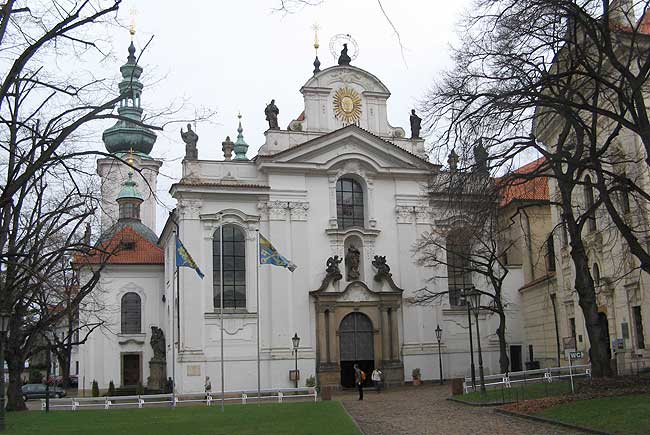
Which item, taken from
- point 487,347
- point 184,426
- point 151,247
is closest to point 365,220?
point 487,347

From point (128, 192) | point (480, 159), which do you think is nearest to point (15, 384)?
point (480, 159)

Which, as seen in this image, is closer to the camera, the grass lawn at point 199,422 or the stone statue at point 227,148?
the grass lawn at point 199,422

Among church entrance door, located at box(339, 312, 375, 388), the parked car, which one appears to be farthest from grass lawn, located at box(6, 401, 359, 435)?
the parked car

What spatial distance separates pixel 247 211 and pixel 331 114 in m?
7.55

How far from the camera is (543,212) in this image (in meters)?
44.8

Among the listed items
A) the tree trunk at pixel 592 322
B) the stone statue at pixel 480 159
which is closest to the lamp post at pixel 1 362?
the stone statue at pixel 480 159

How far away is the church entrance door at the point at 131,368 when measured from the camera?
4869 centimetres

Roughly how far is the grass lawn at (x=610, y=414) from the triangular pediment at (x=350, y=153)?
23164 mm

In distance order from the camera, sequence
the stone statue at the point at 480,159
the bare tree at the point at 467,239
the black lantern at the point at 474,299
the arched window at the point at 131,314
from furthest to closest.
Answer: the arched window at the point at 131,314
the black lantern at the point at 474,299
the bare tree at the point at 467,239
the stone statue at the point at 480,159

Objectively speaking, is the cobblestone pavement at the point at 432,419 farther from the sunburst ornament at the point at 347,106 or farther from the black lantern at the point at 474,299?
the sunburst ornament at the point at 347,106

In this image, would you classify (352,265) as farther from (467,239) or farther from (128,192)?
(128,192)

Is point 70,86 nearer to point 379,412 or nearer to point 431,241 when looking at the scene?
point 379,412

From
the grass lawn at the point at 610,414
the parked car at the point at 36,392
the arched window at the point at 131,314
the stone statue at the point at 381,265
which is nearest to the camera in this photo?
the grass lawn at the point at 610,414

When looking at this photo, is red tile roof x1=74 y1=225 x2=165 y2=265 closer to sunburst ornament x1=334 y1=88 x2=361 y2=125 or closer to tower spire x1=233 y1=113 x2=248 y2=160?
sunburst ornament x1=334 y1=88 x2=361 y2=125
